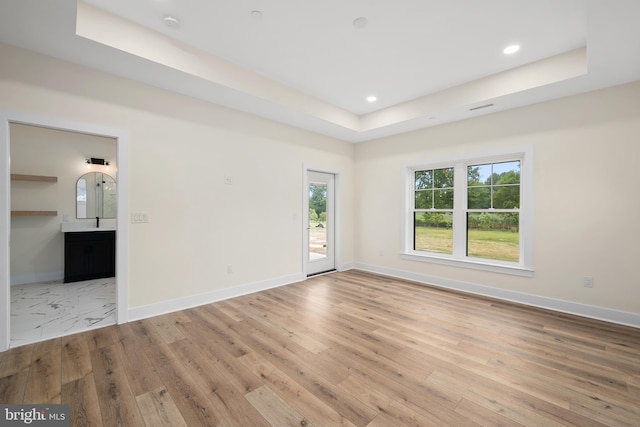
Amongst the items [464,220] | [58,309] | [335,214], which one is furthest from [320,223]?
[58,309]

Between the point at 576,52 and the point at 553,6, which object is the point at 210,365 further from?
the point at 576,52

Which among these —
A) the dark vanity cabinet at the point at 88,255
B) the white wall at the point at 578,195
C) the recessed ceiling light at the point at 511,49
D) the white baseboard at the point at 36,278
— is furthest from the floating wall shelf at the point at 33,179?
the recessed ceiling light at the point at 511,49

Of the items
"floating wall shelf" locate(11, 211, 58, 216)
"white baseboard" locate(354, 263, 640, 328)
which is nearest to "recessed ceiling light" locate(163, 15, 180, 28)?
"floating wall shelf" locate(11, 211, 58, 216)

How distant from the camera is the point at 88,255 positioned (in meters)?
4.83

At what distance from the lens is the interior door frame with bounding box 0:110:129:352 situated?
244cm

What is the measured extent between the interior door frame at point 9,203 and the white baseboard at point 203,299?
17 cm

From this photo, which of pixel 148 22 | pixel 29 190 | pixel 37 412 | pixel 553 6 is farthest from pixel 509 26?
pixel 29 190

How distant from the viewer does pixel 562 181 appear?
11.4 feet

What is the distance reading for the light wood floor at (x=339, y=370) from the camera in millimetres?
1727

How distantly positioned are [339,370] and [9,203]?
10.7 feet

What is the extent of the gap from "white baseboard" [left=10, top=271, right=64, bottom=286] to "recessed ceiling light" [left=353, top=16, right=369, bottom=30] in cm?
634

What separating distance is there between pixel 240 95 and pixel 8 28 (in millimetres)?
2019

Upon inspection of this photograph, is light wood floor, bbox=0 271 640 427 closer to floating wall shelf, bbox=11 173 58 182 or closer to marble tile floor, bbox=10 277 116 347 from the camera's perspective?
marble tile floor, bbox=10 277 116 347

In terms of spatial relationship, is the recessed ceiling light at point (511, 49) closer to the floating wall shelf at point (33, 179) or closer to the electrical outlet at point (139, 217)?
the electrical outlet at point (139, 217)
